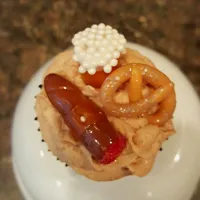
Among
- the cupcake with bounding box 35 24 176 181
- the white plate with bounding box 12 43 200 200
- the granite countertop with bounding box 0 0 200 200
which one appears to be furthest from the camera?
the granite countertop with bounding box 0 0 200 200

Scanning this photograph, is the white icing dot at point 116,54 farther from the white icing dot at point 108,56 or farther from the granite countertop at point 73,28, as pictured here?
the granite countertop at point 73,28

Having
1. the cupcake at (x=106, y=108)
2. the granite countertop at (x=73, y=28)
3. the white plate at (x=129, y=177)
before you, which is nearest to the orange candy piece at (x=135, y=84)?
the cupcake at (x=106, y=108)

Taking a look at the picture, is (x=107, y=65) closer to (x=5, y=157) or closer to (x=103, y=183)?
(x=103, y=183)

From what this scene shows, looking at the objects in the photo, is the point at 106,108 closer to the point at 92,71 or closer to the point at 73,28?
the point at 92,71

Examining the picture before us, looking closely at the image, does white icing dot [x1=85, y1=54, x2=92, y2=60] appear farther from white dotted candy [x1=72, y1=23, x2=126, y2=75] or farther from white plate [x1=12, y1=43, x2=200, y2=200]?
white plate [x1=12, y1=43, x2=200, y2=200]

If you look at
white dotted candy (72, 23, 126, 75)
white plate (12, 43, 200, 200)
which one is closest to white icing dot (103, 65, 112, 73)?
white dotted candy (72, 23, 126, 75)

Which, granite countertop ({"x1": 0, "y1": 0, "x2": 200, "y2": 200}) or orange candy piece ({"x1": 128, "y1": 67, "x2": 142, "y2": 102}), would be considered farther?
granite countertop ({"x1": 0, "y1": 0, "x2": 200, "y2": 200})

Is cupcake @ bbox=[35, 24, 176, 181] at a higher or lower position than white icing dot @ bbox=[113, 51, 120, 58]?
lower

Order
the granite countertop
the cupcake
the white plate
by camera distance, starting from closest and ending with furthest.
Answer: the cupcake
the white plate
the granite countertop
